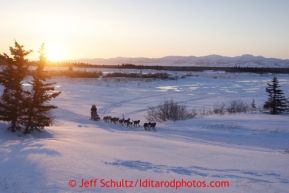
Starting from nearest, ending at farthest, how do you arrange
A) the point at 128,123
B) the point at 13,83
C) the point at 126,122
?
the point at 13,83 → the point at 128,123 → the point at 126,122

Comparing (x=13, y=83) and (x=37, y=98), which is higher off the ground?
(x=13, y=83)

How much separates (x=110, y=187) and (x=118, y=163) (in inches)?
57.3

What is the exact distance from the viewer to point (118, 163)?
6.50 meters

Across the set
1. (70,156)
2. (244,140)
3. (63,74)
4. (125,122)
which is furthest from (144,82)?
(70,156)

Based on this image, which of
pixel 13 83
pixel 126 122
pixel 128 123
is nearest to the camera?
pixel 13 83

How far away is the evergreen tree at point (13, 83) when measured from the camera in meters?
11.1

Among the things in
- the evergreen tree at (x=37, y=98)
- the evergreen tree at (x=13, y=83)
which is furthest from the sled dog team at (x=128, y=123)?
the evergreen tree at (x=13, y=83)

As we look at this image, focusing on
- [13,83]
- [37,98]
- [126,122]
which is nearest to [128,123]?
[126,122]

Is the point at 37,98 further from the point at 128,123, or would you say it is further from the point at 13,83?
the point at 128,123

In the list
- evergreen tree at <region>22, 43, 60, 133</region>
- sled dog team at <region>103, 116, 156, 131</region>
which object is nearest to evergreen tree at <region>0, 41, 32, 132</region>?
evergreen tree at <region>22, 43, 60, 133</region>

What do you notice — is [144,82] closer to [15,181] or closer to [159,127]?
[159,127]

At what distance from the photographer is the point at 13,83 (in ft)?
36.9

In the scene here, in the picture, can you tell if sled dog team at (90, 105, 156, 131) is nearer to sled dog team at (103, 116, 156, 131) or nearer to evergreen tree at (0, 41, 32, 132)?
sled dog team at (103, 116, 156, 131)

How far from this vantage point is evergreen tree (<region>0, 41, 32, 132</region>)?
11.1 metres
